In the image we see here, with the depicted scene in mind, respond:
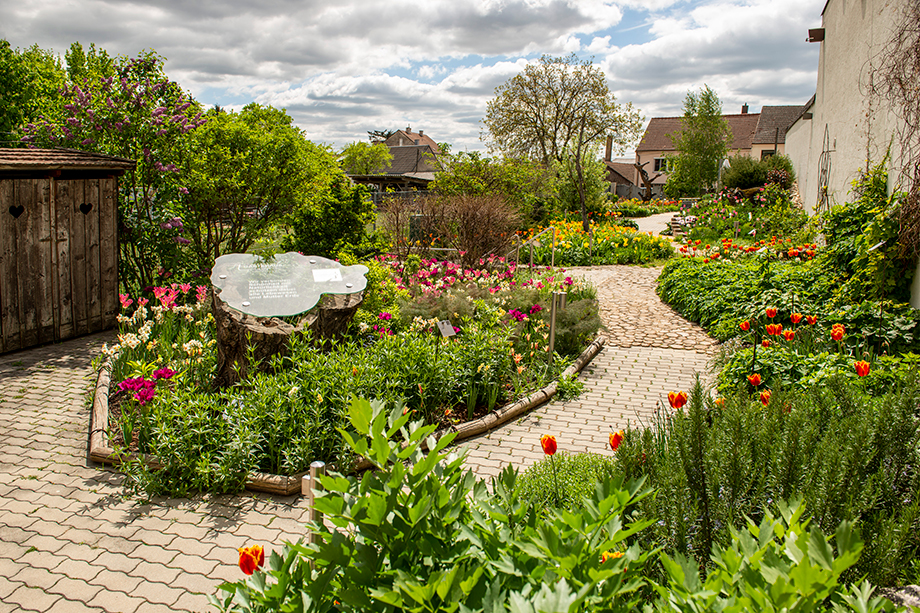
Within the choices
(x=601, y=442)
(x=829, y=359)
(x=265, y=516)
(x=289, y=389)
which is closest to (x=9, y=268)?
(x=289, y=389)

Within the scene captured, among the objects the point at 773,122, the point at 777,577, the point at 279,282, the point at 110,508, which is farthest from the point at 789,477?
the point at 773,122

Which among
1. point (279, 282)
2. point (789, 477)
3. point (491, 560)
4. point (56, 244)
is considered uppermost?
point (56, 244)

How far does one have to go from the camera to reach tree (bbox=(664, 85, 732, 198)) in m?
32.4

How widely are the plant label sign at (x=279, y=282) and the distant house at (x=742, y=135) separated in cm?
4177

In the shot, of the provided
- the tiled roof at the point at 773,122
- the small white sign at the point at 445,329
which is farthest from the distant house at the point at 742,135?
the small white sign at the point at 445,329

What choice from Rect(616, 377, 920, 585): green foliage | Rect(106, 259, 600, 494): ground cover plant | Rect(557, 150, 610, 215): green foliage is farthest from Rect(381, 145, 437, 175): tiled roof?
Rect(616, 377, 920, 585): green foliage

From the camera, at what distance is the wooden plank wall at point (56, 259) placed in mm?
6488

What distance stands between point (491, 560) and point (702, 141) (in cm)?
3535

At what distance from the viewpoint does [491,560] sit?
5.16ft

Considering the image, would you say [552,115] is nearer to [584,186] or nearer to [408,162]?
[584,186]

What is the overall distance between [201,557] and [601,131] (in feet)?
74.4

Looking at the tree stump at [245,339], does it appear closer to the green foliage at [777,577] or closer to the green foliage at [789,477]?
the green foliage at [789,477]

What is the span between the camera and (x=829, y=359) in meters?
4.95

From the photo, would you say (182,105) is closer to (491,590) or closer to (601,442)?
(601,442)
